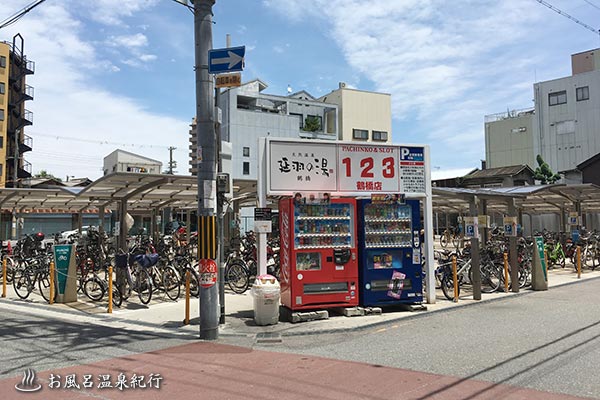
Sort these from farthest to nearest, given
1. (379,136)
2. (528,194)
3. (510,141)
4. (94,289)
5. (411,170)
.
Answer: (510,141)
(379,136)
(528,194)
(94,289)
(411,170)

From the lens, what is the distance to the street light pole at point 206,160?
26.2 ft

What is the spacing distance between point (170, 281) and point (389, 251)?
18.6 ft

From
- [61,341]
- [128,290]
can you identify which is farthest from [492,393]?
[128,290]

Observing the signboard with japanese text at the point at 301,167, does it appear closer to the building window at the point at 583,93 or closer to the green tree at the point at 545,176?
the green tree at the point at 545,176

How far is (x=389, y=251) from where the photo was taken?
10133mm

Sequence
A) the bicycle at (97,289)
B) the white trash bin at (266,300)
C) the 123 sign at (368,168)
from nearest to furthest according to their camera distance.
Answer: the white trash bin at (266,300), the 123 sign at (368,168), the bicycle at (97,289)

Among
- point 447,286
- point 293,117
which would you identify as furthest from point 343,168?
point 293,117

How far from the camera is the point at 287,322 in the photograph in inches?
362

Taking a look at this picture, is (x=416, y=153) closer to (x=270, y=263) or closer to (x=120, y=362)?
(x=270, y=263)

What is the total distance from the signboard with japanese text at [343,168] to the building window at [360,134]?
137 feet

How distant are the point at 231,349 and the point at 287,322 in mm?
2103

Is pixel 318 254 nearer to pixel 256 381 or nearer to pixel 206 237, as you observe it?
pixel 206 237

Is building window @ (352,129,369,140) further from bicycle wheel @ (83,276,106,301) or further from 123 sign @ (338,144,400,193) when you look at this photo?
bicycle wheel @ (83,276,106,301)

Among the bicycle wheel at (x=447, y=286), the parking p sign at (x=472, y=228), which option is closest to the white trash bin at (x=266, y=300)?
the bicycle wheel at (x=447, y=286)
